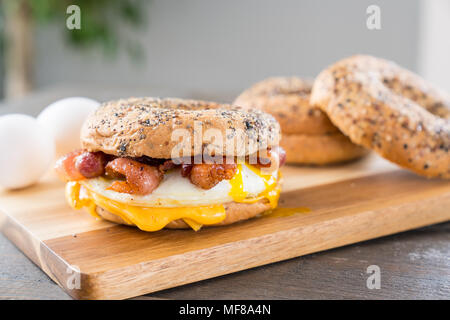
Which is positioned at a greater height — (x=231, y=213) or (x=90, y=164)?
(x=90, y=164)

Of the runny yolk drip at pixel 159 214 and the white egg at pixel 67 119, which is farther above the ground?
the white egg at pixel 67 119

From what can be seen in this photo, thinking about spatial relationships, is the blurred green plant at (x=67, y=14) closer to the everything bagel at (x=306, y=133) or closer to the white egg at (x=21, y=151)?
the white egg at (x=21, y=151)

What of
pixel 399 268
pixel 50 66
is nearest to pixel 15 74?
pixel 50 66

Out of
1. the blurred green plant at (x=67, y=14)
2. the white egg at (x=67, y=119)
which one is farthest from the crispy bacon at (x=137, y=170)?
the blurred green plant at (x=67, y=14)

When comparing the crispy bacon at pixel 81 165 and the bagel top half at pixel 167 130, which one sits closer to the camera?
the bagel top half at pixel 167 130

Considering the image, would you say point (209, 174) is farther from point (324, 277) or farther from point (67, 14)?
point (67, 14)

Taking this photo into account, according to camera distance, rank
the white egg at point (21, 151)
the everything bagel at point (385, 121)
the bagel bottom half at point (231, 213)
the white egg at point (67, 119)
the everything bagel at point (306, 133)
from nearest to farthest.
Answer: the bagel bottom half at point (231, 213) → the white egg at point (21, 151) → the everything bagel at point (385, 121) → the white egg at point (67, 119) → the everything bagel at point (306, 133)

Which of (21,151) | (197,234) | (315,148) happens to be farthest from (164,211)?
(315,148)
